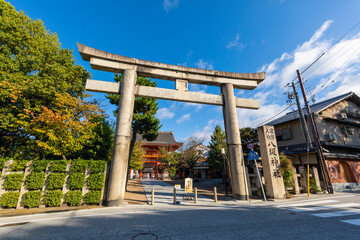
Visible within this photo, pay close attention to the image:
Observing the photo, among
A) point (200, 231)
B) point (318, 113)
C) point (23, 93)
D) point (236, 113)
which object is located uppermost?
point (318, 113)

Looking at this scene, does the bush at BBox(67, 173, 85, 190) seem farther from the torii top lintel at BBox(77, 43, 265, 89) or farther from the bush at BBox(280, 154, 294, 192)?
the bush at BBox(280, 154, 294, 192)

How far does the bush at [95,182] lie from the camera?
673 cm

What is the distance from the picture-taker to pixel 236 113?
926cm

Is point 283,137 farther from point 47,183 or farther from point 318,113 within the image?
point 47,183

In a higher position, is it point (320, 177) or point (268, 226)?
point (320, 177)

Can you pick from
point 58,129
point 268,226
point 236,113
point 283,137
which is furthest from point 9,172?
point 283,137

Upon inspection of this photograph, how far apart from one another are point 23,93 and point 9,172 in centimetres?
481

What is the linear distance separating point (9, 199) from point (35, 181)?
1000 millimetres

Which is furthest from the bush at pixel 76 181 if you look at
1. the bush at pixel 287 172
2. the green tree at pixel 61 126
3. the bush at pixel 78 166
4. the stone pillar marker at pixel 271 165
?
the bush at pixel 287 172

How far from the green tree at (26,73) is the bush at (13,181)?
2.21m

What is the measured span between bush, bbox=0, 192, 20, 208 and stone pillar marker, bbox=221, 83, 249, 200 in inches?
394

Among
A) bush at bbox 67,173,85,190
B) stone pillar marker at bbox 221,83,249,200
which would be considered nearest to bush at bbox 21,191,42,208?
bush at bbox 67,173,85,190

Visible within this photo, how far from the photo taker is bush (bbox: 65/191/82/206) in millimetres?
6441

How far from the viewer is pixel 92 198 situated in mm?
6582
